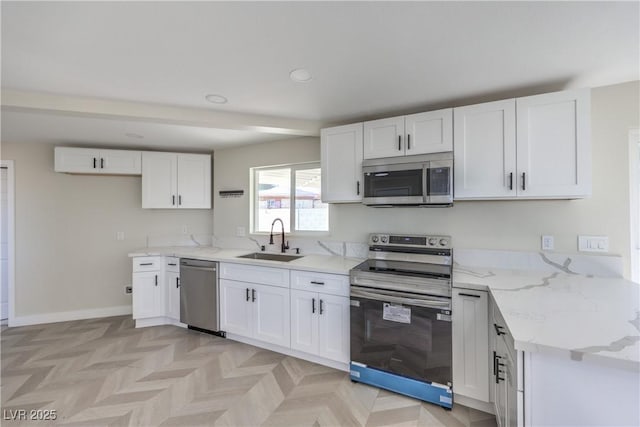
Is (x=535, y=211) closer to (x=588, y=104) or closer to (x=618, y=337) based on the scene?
(x=588, y=104)

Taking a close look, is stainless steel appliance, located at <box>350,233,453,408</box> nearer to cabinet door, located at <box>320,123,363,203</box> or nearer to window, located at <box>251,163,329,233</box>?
cabinet door, located at <box>320,123,363,203</box>

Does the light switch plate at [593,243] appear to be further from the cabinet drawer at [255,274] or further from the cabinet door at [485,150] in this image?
the cabinet drawer at [255,274]

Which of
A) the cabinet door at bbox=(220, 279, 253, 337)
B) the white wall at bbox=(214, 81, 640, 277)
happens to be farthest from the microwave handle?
the cabinet door at bbox=(220, 279, 253, 337)

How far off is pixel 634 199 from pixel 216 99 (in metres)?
3.17

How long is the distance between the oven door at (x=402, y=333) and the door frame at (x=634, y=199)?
1381 mm

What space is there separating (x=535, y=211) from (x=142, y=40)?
288 centimetres

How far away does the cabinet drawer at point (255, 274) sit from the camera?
258 cm

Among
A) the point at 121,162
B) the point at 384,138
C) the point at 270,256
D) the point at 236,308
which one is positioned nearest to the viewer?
the point at 384,138

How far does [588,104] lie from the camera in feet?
5.72

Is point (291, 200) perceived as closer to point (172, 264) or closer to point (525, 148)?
point (172, 264)

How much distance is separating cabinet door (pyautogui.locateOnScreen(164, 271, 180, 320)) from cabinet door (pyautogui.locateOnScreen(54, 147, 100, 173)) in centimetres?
165

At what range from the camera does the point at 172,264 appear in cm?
327

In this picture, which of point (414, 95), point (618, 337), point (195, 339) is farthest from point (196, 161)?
point (618, 337)

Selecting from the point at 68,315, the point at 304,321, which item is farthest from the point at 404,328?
the point at 68,315
